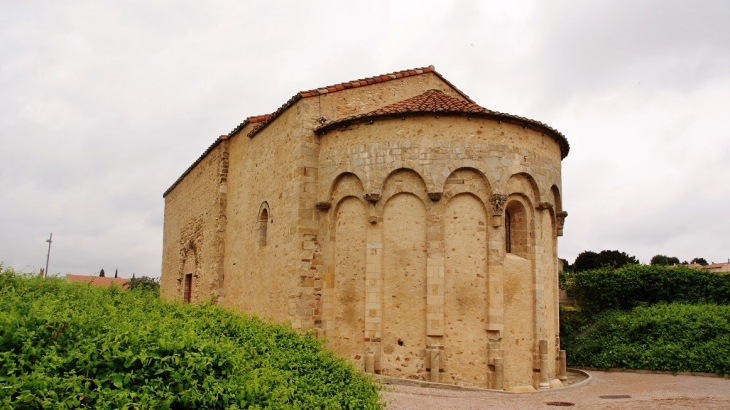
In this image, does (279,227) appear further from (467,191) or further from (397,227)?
(467,191)

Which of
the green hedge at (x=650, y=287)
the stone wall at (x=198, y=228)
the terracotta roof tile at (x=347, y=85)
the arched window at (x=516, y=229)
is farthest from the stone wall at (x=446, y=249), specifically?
the green hedge at (x=650, y=287)

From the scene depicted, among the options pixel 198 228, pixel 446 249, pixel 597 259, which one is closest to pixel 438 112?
pixel 446 249

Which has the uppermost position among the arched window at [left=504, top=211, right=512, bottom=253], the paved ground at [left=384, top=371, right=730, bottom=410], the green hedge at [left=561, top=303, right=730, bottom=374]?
the arched window at [left=504, top=211, right=512, bottom=253]

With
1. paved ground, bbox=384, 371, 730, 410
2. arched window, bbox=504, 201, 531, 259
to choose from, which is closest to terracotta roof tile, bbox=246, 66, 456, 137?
arched window, bbox=504, 201, 531, 259

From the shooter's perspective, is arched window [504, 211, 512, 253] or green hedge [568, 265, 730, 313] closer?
arched window [504, 211, 512, 253]

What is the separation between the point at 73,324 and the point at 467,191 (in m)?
9.46

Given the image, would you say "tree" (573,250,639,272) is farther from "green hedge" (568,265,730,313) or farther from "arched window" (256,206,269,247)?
"arched window" (256,206,269,247)

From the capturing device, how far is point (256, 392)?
5.25m

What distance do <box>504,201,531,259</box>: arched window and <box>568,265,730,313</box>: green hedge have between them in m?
9.71

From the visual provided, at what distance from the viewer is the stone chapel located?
501 inches

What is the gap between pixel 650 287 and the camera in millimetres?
21625

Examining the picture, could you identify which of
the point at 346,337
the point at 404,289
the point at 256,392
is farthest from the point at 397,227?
the point at 256,392

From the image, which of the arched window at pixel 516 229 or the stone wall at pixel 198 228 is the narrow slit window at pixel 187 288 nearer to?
the stone wall at pixel 198 228

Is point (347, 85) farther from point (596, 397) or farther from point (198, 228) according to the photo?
point (198, 228)
